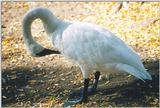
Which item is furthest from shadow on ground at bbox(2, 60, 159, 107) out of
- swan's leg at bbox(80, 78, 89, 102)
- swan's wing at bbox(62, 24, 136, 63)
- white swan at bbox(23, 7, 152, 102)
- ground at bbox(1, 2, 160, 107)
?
swan's wing at bbox(62, 24, 136, 63)

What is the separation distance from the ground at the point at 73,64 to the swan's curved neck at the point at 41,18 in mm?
572

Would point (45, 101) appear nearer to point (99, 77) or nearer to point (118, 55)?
point (99, 77)

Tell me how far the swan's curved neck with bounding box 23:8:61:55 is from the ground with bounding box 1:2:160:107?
0.57 metres

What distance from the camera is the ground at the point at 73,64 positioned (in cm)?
480

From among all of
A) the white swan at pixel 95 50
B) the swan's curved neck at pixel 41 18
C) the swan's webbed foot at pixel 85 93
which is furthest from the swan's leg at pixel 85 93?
the swan's curved neck at pixel 41 18

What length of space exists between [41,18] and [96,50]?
0.75 meters

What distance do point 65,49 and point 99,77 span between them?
2.93 ft

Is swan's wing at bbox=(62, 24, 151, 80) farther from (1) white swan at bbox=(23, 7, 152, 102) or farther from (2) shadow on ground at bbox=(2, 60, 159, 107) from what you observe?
(2) shadow on ground at bbox=(2, 60, 159, 107)

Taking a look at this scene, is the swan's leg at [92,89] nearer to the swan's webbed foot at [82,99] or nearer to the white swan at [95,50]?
the swan's webbed foot at [82,99]

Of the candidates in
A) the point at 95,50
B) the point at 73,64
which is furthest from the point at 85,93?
the point at 73,64

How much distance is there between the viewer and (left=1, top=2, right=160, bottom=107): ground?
4.80 meters

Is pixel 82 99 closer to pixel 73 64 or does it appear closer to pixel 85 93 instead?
pixel 85 93

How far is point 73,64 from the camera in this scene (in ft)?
18.6

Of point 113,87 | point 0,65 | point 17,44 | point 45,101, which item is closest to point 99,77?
point 113,87
